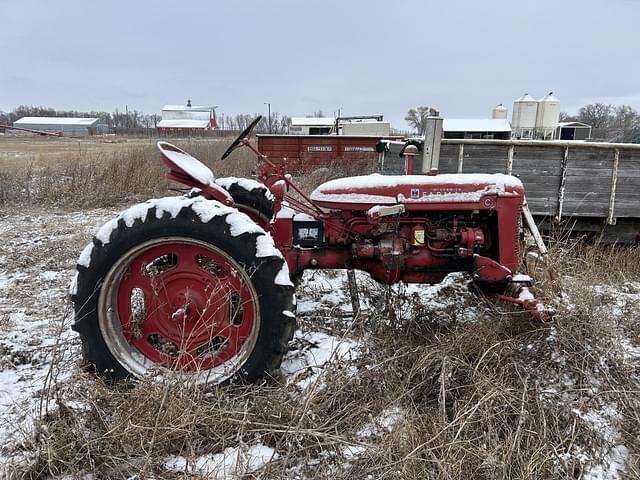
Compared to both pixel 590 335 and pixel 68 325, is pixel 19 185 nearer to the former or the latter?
pixel 68 325

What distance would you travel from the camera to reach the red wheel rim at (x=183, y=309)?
2.47 metres

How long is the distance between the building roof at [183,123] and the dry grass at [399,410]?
5365cm

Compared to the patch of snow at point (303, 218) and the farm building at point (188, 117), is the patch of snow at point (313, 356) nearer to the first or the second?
the patch of snow at point (303, 218)

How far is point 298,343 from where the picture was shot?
10.3ft

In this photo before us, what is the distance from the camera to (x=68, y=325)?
3416mm

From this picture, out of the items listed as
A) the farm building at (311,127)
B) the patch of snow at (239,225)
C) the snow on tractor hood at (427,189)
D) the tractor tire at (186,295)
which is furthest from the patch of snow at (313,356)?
the farm building at (311,127)

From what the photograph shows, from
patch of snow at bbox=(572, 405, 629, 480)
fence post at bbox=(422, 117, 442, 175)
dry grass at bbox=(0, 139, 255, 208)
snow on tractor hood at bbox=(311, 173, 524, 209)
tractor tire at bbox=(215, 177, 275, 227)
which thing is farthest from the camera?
dry grass at bbox=(0, 139, 255, 208)

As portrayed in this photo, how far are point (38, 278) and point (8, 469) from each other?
120 inches

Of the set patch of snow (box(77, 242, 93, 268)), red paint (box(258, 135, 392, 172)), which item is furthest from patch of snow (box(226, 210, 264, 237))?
red paint (box(258, 135, 392, 172))

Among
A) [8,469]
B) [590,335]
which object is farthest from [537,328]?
[8,469]

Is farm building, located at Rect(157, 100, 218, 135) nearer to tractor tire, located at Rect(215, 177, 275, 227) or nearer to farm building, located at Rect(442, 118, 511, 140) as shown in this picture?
farm building, located at Rect(442, 118, 511, 140)

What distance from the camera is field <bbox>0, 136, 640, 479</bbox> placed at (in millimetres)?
1963

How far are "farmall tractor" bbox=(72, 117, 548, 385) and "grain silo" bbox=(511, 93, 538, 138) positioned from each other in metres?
33.2

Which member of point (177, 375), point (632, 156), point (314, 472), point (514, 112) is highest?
point (514, 112)
